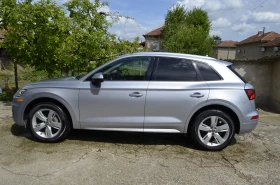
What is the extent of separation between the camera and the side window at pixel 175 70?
14.0 ft

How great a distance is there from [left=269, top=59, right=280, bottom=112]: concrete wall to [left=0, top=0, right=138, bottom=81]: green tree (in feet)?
17.8

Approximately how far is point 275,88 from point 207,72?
555cm

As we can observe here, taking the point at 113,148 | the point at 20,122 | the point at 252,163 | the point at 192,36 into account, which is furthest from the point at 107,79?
the point at 192,36

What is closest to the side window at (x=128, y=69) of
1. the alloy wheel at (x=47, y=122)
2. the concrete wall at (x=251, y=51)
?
the alloy wheel at (x=47, y=122)

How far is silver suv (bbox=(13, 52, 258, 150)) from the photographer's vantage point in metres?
4.19

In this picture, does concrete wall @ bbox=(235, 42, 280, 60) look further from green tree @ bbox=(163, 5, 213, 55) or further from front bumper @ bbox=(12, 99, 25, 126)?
front bumper @ bbox=(12, 99, 25, 126)

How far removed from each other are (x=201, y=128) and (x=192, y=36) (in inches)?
892

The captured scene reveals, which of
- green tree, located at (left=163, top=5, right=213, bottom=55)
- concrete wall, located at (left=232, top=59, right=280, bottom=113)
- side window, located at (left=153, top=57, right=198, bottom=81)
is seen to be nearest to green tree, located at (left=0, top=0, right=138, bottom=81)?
side window, located at (left=153, top=57, right=198, bottom=81)

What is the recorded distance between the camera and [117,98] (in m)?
4.23

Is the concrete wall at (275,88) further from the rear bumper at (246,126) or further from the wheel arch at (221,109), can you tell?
the wheel arch at (221,109)

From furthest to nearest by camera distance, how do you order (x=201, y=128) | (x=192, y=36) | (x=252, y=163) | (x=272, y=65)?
1. (x=192, y=36)
2. (x=272, y=65)
3. (x=201, y=128)
4. (x=252, y=163)

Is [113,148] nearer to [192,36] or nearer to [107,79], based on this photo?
[107,79]

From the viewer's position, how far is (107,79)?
14.2 feet

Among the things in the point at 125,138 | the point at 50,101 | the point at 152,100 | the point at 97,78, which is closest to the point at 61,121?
the point at 50,101
